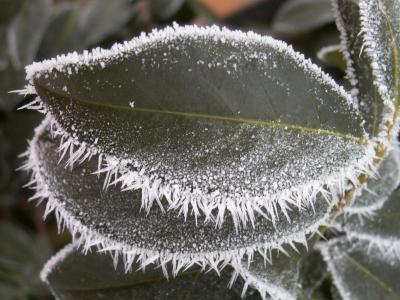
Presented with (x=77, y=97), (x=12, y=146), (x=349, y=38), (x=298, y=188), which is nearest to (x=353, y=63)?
(x=349, y=38)

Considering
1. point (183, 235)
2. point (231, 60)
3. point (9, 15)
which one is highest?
point (9, 15)

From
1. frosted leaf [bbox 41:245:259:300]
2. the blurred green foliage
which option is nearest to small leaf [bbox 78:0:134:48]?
the blurred green foliage

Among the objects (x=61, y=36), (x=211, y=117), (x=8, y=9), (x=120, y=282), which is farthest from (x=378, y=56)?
(x=61, y=36)

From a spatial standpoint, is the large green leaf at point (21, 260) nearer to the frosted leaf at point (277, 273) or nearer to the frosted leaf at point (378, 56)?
the frosted leaf at point (277, 273)

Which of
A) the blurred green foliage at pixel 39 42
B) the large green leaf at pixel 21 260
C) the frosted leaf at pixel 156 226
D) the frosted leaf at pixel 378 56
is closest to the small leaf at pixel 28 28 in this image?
the blurred green foliage at pixel 39 42

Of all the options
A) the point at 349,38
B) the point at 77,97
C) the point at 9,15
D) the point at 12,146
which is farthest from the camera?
the point at 12,146

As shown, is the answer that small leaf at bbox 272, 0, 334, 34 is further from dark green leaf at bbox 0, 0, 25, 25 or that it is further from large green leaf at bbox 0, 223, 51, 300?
large green leaf at bbox 0, 223, 51, 300

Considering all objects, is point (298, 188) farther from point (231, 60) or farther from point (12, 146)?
point (12, 146)
